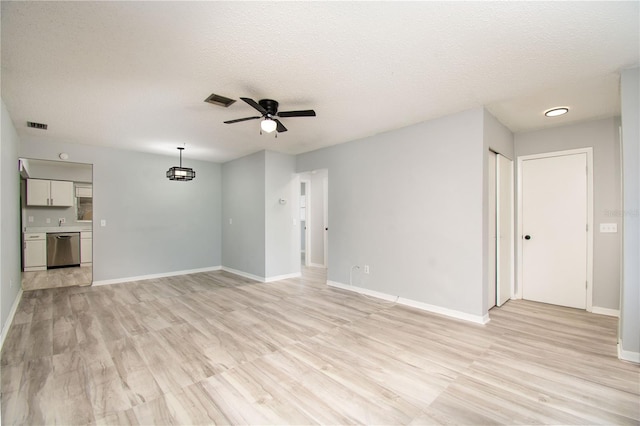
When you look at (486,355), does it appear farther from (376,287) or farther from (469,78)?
(469,78)

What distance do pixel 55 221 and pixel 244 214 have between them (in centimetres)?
539

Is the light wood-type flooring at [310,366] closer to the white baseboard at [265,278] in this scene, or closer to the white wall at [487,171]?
the white wall at [487,171]

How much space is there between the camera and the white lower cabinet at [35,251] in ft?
21.6

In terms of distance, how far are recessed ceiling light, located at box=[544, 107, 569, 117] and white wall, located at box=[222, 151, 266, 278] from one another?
14.9 ft

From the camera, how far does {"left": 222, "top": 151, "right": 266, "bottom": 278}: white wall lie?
18.5ft

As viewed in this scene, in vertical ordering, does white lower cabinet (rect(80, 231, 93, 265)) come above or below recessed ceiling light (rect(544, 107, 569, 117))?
below

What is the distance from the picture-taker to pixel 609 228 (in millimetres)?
3652

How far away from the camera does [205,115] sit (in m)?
3.60

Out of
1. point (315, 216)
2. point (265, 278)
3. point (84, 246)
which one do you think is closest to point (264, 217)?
point (265, 278)

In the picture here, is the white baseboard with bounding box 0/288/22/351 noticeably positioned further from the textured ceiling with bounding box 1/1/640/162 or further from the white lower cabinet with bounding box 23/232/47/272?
the white lower cabinet with bounding box 23/232/47/272

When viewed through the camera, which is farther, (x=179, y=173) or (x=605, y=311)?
(x=179, y=173)

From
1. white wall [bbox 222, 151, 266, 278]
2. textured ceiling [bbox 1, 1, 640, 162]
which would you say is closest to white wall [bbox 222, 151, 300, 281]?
white wall [bbox 222, 151, 266, 278]

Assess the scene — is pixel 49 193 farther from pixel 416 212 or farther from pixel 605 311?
pixel 605 311

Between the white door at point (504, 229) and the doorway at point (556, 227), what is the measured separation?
20 centimetres
